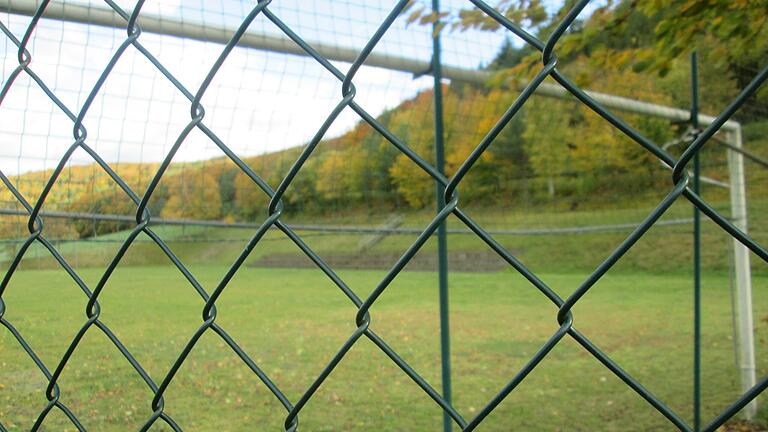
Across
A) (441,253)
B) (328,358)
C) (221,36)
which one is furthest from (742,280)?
(328,358)

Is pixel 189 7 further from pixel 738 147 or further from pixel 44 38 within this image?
pixel 738 147

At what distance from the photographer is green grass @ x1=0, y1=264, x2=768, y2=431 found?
228 cm

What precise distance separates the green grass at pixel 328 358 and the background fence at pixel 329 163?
0.42ft

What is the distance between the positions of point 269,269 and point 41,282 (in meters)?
7.75

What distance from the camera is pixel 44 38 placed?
208cm

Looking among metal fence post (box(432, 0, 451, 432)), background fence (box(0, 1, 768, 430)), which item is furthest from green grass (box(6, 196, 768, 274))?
metal fence post (box(432, 0, 451, 432))

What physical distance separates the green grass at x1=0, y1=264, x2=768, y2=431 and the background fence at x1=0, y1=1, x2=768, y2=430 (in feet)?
0.42

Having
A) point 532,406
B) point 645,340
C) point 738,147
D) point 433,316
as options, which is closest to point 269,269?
point 433,316

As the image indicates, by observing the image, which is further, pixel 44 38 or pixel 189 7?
pixel 189 7

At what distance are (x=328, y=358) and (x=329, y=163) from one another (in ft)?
10.8

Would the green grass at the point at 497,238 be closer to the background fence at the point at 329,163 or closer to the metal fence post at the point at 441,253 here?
the background fence at the point at 329,163

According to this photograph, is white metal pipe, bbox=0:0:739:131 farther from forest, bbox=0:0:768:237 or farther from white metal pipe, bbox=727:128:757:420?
white metal pipe, bbox=727:128:757:420

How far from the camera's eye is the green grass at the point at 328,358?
2283mm

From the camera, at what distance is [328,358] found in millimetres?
6383
